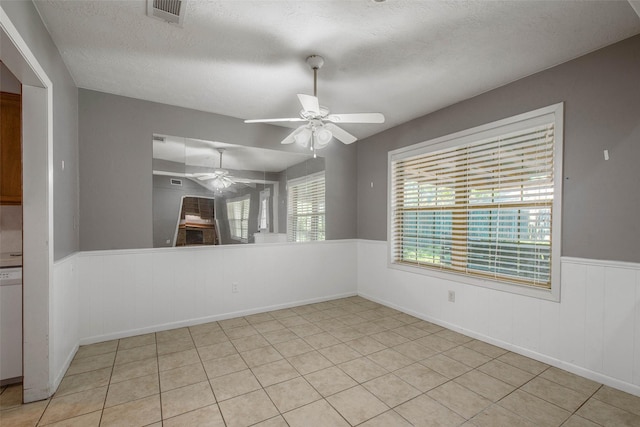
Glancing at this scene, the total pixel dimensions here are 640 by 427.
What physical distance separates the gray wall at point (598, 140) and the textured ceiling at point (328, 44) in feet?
0.43

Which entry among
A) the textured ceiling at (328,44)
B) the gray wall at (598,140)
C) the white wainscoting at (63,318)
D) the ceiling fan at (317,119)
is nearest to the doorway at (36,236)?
the white wainscoting at (63,318)

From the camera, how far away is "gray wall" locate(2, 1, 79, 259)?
5.92 feet

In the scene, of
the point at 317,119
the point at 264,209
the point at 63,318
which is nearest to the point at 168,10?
the point at 317,119

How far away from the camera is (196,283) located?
360 cm

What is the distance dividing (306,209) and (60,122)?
295 cm

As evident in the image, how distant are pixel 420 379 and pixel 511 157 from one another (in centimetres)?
A: 231

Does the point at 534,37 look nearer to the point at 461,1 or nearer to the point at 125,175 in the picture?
the point at 461,1

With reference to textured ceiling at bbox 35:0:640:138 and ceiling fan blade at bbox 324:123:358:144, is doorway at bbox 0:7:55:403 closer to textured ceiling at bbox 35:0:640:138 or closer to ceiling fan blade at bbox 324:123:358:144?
textured ceiling at bbox 35:0:640:138

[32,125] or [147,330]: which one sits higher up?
[32,125]

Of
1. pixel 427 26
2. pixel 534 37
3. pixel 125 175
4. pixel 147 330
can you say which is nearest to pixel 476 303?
pixel 534 37

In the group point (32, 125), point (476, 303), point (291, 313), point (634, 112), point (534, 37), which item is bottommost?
point (291, 313)

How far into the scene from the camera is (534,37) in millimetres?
2193

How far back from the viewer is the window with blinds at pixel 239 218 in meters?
3.79

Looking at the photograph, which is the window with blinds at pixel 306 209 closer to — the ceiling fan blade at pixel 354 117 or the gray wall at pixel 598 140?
the ceiling fan blade at pixel 354 117
